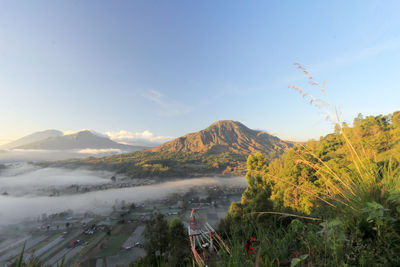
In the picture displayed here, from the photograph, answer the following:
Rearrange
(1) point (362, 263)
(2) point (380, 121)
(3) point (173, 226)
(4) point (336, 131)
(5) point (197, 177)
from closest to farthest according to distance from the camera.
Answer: (1) point (362, 263) → (4) point (336, 131) → (3) point (173, 226) → (2) point (380, 121) → (5) point (197, 177)

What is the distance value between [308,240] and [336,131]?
2.02 meters

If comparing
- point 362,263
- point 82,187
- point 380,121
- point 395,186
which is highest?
point 380,121

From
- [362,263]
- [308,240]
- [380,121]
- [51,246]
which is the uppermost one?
[380,121]

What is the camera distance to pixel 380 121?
85.7ft

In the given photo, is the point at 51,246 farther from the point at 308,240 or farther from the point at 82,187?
the point at 82,187

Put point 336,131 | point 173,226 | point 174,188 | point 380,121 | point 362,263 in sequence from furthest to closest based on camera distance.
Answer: point 174,188, point 380,121, point 173,226, point 336,131, point 362,263

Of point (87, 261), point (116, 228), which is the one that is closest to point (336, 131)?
point (87, 261)

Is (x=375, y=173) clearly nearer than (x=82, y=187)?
Yes

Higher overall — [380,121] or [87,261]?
[380,121]

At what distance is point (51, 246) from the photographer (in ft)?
181

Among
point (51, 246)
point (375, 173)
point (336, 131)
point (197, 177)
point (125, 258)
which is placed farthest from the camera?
point (197, 177)

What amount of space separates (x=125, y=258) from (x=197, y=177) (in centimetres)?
13392

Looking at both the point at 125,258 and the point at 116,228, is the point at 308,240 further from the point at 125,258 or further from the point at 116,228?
the point at 116,228

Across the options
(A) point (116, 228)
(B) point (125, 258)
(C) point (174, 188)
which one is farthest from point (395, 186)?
(C) point (174, 188)
